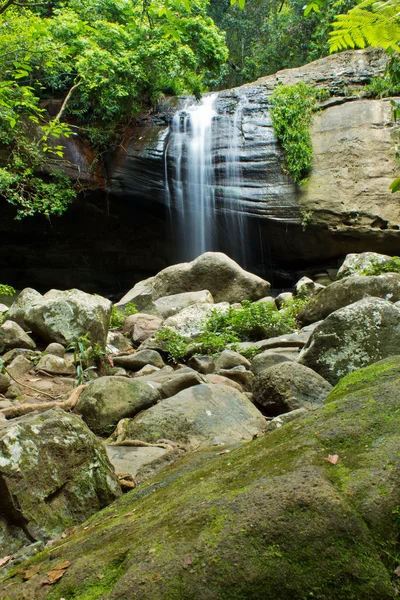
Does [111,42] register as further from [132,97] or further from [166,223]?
[166,223]

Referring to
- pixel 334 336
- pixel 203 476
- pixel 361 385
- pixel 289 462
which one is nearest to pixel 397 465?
pixel 289 462

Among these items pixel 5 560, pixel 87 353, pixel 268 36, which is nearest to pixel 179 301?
pixel 87 353

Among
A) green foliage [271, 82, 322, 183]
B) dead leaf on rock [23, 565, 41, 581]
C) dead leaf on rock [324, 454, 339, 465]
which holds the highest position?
green foliage [271, 82, 322, 183]

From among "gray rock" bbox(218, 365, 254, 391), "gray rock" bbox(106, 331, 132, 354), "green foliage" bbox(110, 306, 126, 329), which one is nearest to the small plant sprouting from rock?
"green foliage" bbox(110, 306, 126, 329)

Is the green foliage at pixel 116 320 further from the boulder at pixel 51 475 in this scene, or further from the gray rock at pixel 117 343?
the boulder at pixel 51 475

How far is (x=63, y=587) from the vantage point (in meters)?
1.81

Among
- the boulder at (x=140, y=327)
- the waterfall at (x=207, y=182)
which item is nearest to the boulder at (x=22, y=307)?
the boulder at (x=140, y=327)

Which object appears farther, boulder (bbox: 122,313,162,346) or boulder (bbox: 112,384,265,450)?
boulder (bbox: 122,313,162,346)

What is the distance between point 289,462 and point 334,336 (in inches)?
166

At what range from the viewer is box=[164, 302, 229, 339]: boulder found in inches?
365

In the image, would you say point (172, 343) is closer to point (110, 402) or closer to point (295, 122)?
point (110, 402)

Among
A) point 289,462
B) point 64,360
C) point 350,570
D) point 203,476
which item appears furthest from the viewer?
point 64,360

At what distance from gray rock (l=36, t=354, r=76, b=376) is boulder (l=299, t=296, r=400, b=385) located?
2657 millimetres

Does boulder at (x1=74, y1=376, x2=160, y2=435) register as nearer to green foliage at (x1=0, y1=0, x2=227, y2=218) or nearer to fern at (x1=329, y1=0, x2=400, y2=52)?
fern at (x1=329, y1=0, x2=400, y2=52)
